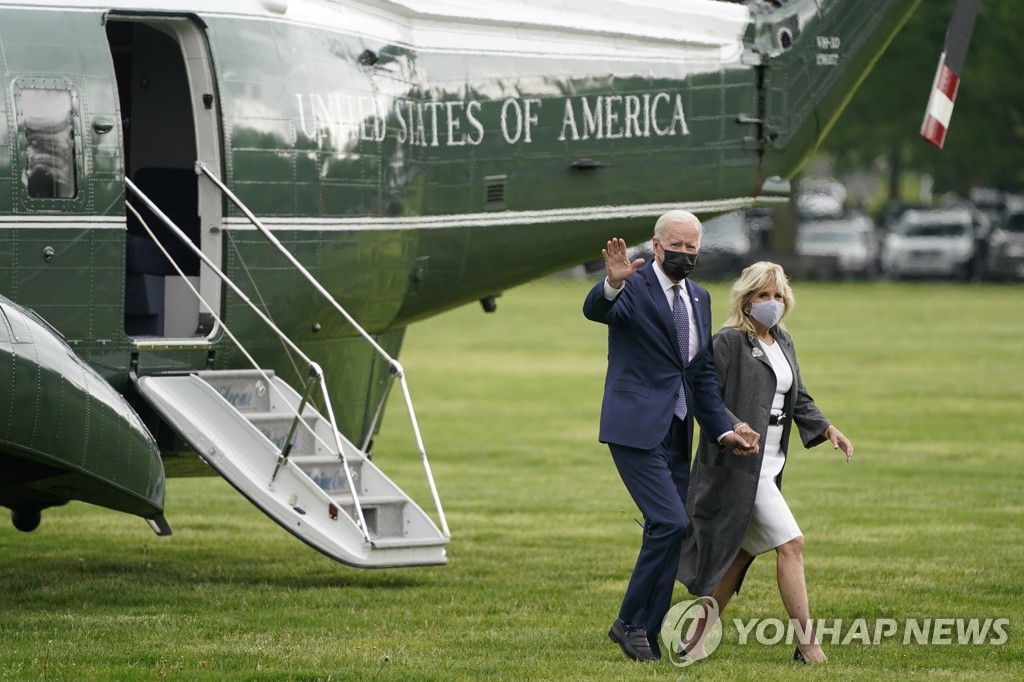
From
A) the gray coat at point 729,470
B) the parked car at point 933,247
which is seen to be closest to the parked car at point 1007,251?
the parked car at point 933,247

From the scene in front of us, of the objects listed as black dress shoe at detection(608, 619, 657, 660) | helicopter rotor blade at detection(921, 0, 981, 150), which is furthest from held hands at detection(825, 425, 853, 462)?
helicopter rotor blade at detection(921, 0, 981, 150)

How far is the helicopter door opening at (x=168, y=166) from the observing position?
→ 10812mm

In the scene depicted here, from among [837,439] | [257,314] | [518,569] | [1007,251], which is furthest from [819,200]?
[837,439]

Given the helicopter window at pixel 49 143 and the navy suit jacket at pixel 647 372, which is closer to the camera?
Result: the navy suit jacket at pixel 647 372

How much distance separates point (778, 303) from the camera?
28.9 feet

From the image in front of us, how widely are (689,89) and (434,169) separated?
211 centimetres

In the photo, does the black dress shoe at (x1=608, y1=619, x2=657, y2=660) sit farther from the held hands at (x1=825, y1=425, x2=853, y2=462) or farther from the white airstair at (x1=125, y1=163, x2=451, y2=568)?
the white airstair at (x1=125, y1=163, x2=451, y2=568)

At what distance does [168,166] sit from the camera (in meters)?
11.8

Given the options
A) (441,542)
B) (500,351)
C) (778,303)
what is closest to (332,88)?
(441,542)

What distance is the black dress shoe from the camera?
8.67 m

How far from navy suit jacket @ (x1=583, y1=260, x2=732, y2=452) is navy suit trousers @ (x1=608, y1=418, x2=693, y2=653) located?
115 millimetres

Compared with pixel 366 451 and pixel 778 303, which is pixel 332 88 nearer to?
pixel 366 451

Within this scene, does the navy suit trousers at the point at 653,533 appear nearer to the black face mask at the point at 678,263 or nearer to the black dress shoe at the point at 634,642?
the black dress shoe at the point at 634,642

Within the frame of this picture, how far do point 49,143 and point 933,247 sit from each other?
134 ft
